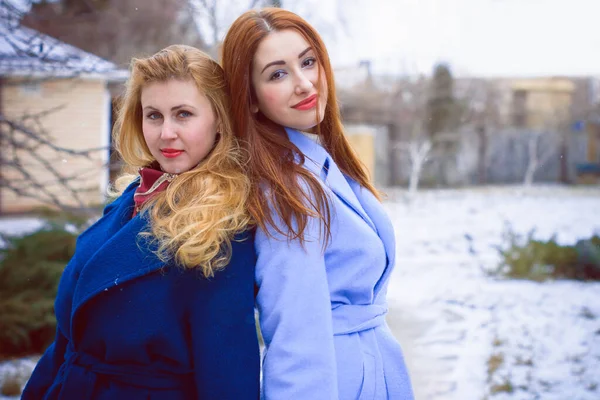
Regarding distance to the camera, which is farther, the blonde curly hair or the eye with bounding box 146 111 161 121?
the eye with bounding box 146 111 161 121

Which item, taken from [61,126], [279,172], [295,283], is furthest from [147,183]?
[61,126]

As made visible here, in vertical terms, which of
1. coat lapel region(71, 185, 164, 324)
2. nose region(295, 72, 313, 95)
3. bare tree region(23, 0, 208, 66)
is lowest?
coat lapel region(71, 185, 164, 324)

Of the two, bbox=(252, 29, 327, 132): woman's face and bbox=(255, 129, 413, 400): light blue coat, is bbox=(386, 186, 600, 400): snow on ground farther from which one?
bbox=(252, 29, 327, 132): woman's face

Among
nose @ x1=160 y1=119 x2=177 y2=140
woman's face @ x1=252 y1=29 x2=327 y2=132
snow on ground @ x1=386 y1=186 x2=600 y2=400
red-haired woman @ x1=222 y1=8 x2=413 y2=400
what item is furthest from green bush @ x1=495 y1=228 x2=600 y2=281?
nose @ x1=160 y1=119 x2=177 y2=140

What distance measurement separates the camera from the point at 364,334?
1582 mm

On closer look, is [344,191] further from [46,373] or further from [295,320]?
[46,373]

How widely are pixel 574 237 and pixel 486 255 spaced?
1.15 m

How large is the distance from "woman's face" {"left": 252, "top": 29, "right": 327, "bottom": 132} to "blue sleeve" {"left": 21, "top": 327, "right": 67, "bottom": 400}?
1.01 m

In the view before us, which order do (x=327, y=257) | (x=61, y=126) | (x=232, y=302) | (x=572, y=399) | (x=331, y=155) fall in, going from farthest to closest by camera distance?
(x=61, y=126) → (x=572, y=399) → (x=331, y=155) → (x=327, y=257) → (x=232, y=302)

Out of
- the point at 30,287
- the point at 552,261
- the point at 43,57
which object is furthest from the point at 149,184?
the point at 552,261

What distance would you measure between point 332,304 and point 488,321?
12.4 feet

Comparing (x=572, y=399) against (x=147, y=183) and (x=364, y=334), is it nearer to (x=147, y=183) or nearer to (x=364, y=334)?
(x=364, y=334)

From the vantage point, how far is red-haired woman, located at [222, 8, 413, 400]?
1373 mm

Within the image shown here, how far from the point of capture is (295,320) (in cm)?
136
